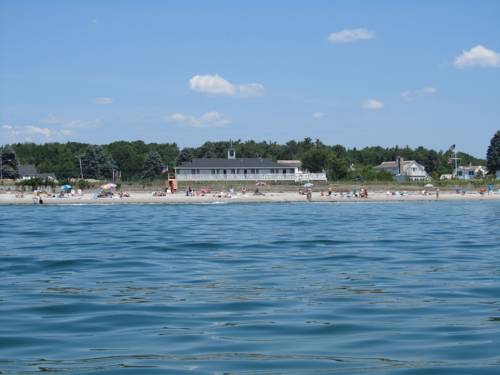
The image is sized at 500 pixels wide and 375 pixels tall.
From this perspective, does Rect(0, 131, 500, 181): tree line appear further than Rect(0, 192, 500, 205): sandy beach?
Yes

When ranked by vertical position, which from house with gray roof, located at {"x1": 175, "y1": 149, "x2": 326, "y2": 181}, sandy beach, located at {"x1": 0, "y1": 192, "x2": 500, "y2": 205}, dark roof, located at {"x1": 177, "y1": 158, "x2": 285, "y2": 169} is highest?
dark roof, located at {"x1": 177, "y1": 158, "x2": 285, "y2": 169}

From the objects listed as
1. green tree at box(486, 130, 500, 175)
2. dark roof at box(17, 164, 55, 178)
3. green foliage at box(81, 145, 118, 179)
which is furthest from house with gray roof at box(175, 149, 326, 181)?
green tree at box(486, 130, 500, 175)

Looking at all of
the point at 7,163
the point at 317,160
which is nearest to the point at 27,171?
the point at 7,163

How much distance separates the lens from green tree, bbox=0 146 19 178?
101 m

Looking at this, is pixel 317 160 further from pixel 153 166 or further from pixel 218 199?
pixel 218 199

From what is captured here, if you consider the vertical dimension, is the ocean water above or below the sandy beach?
below

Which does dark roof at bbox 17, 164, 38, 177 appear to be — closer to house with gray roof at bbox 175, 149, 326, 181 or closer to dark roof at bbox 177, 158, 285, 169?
dark roof at bbox 177, 158, 285, 169

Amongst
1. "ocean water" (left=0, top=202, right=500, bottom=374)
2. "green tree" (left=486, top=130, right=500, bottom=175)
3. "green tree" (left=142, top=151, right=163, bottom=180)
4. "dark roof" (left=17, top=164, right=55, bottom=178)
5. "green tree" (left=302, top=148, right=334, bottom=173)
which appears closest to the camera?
"ocean water" (left=0, top=202, right=500, bottom=374)

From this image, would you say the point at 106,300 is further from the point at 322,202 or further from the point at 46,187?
the point at 46,187

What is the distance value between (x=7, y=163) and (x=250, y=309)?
96943 mm

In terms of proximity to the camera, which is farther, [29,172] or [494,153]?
[29,172]

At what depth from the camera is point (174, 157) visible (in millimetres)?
127375

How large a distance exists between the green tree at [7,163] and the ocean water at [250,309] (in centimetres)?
8325

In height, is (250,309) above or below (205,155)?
below
